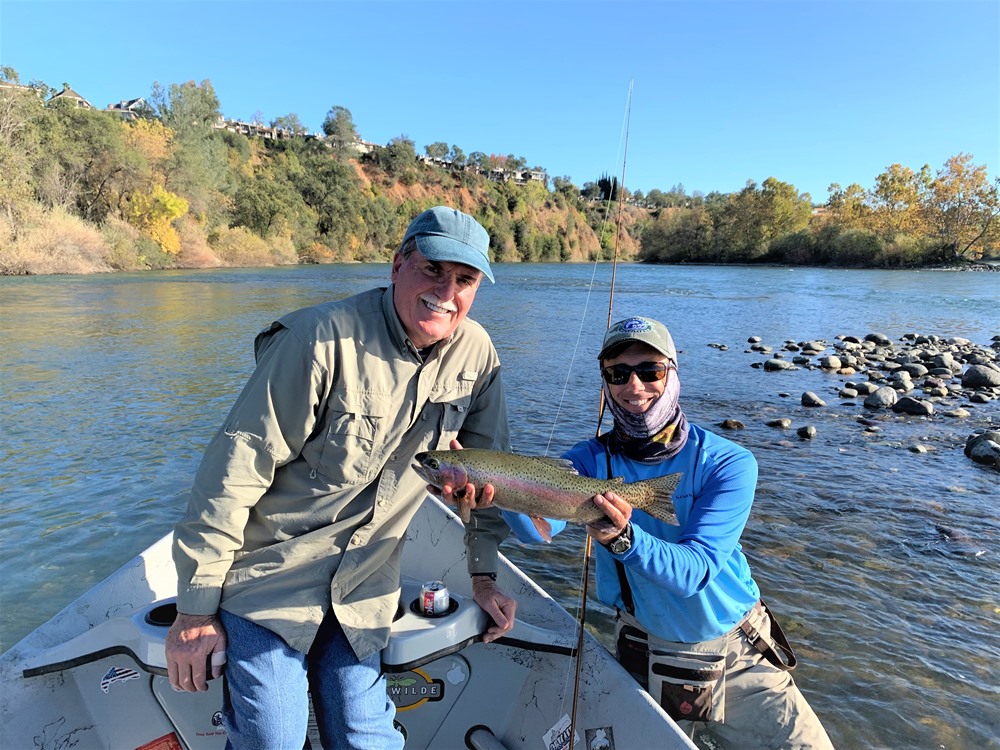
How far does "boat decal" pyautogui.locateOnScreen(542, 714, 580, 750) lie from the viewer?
310 cm

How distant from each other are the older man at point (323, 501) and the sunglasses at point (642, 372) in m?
0.83

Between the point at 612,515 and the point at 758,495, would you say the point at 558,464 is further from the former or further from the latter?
the point at 758,495

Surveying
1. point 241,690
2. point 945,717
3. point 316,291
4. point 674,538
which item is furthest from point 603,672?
point 316,291

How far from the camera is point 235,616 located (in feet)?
8.15

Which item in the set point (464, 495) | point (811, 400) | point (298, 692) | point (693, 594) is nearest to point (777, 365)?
point (811, 400)

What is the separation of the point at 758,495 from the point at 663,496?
6159mm

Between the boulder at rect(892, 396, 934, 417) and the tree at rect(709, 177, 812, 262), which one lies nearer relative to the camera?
the boulder at rect(892, 396, 934, 417)

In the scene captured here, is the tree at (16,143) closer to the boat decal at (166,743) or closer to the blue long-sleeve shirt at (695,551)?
the boat decal at (166,743)

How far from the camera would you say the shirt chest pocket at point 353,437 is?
2.55 m

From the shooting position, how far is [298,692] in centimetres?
252

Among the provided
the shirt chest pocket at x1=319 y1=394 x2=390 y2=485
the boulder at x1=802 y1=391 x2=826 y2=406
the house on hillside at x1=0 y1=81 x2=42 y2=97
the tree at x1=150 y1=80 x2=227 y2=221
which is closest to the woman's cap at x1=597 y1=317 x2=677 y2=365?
the shirt chest pocket at x1=319 y1=394 x2=390 y2=485

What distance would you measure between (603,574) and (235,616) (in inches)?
70.5

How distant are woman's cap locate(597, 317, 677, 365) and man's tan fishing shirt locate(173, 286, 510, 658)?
2.55ft

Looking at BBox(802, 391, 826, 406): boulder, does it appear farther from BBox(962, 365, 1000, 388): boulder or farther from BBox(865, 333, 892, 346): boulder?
BBox(865, 333, 892, 346): boulder
